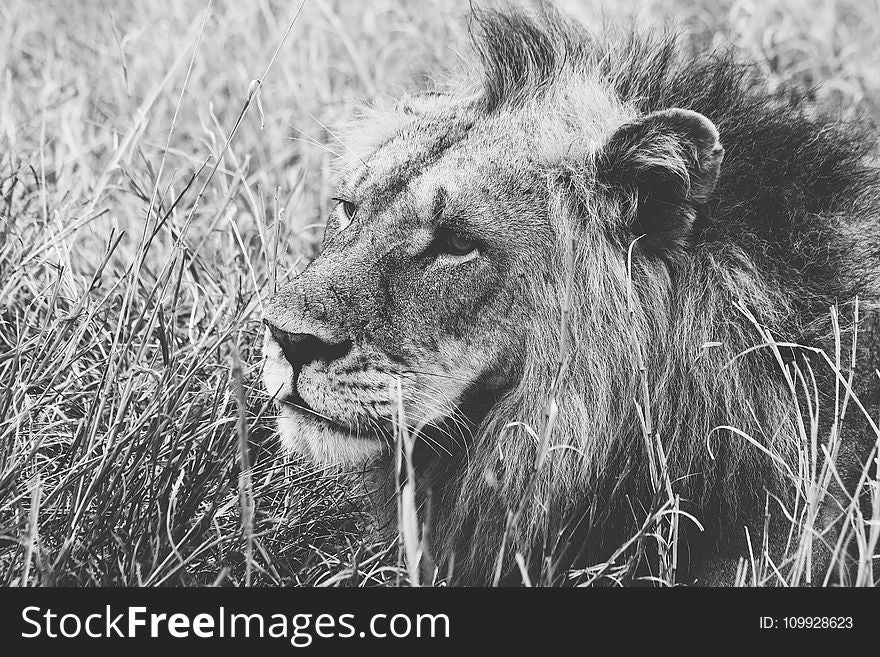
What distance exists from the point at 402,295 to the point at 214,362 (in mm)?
1045

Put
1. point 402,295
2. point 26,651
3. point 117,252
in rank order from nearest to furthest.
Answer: point 26,651 < point 402,295 < point 117,252

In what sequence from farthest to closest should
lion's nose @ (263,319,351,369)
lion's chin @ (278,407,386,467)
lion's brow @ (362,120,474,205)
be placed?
lion's brow @ (362,120,474,205) < lion's chin @ (278,407,386,467) < lion's nose @ (263,319,351,369)

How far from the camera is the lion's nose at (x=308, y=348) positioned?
9.23 ft

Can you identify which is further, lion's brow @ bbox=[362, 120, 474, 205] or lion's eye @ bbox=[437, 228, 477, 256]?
lion's brow @ bbox=[362, 120, 474, 205]

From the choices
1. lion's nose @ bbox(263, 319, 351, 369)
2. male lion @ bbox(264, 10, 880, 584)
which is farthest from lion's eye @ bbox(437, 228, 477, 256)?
lion's nose @ bbox(263, 319, 351, 369)

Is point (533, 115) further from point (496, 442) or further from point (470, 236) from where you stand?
point (496, 442)

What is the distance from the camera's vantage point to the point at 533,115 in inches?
124

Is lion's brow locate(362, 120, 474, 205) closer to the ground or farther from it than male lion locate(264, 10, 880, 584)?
farther from it

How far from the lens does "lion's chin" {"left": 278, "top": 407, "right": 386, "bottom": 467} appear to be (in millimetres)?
2932

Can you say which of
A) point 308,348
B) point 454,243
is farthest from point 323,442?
point 454,243

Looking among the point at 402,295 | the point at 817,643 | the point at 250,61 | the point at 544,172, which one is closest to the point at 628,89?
the point at 544,172

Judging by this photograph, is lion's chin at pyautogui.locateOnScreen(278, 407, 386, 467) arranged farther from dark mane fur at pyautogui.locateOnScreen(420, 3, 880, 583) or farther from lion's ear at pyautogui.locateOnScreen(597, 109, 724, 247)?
lion's ear at pyautogui.locateOnScreen(597, 109, 724, 247)

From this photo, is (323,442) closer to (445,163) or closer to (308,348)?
(308,348)

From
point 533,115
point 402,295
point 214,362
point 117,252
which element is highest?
point 117,252
